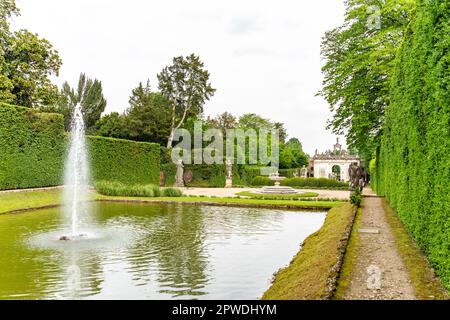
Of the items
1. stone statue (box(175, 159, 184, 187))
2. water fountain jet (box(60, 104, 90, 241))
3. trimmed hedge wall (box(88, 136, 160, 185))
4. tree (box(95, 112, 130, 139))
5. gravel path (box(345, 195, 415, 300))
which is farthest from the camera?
tree (box(95, 112, 130, 139))

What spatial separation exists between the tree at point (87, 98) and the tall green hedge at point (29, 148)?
29646mm

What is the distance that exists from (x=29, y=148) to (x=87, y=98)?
34.6 m

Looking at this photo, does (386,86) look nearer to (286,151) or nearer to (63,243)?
(63,243)

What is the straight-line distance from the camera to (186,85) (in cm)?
5025

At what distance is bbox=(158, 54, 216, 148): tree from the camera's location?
49.8 meters

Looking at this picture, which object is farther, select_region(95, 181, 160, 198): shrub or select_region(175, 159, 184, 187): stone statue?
select_region(175, 159, 184, 187): stone statue

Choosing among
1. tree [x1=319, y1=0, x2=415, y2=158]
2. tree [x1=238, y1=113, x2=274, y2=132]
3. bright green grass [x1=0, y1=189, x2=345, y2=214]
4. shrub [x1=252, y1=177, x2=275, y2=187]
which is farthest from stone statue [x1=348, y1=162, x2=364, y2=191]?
tree [x1=238, y1=113, x2=274, y2=132]

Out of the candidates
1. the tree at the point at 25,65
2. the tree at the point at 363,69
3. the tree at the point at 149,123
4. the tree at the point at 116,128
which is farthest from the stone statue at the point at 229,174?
the tree at the point at 363,69

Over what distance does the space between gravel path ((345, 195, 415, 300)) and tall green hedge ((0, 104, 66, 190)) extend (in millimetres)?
17958

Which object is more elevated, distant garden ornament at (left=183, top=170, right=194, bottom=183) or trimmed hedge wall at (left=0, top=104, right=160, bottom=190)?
trimmed hedge wall at (left=0, top=104, right=160, bottom=190)

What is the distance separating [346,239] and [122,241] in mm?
5634

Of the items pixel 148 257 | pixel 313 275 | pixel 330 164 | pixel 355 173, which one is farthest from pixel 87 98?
pixel 313 275

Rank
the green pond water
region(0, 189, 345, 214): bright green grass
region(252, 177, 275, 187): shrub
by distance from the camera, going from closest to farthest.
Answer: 1. the green pond water
2. region(0, 189, 345, 214): bright green grass
3. region(252, 177, 275, 187): shrub

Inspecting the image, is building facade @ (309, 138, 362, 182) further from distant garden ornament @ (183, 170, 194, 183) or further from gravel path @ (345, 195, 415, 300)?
gravel path @ (345, 195, 415, 300)
